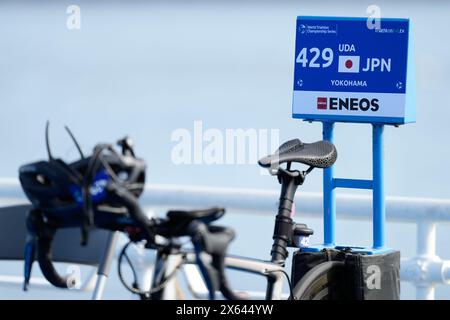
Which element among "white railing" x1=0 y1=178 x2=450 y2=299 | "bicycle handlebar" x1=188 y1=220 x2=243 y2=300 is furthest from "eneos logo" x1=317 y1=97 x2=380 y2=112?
"bicycle handlebar" x1=188 y1=220 x2=243 y2=300

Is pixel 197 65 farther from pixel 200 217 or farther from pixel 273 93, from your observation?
pixel 200 217

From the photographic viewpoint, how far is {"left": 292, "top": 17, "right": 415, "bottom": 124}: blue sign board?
5.89 metres

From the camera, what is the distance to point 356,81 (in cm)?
598

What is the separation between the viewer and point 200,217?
3.87 meters

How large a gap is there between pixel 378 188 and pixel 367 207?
4.79 ft

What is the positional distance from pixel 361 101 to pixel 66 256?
1.91 metres

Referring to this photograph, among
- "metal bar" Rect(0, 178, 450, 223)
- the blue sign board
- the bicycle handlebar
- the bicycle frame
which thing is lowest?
"metal bar" Rect(0, 178, 450, 223)

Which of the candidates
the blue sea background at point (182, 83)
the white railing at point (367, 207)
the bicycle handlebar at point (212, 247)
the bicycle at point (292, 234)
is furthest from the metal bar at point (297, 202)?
the blue sea background at point (182, 83)

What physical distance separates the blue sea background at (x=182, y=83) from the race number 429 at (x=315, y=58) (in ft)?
23.2

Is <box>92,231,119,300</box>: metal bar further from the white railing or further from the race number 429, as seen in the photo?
the white railing

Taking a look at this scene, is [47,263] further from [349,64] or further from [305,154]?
[349,64]

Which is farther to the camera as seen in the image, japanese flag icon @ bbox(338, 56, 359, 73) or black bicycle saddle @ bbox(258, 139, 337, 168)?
japanese flag icon @ bbox(338, 56, 359, 73)

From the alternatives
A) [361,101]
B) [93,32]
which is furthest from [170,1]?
[361,101]

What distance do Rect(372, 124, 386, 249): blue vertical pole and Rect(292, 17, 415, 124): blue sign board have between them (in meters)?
0.09
